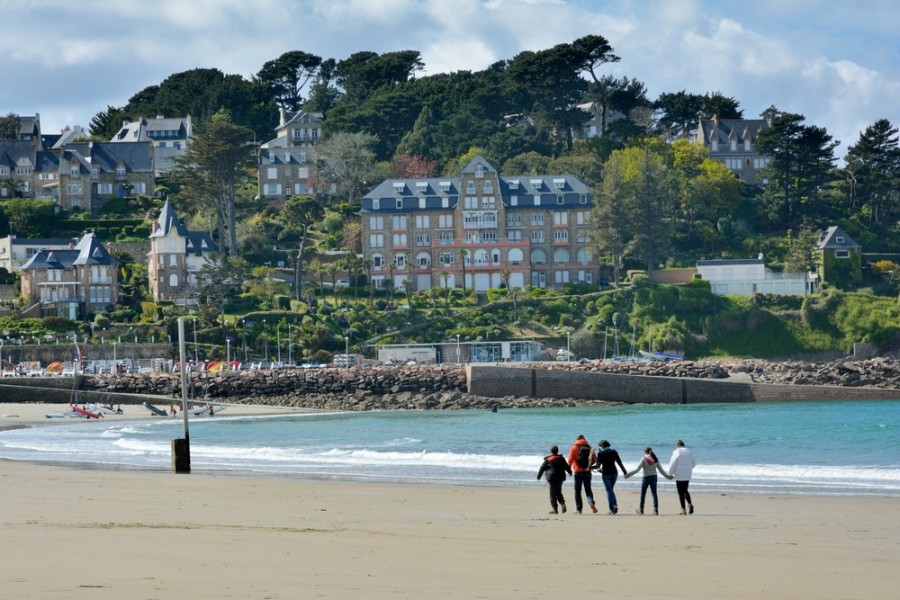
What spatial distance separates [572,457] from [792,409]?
31.0m

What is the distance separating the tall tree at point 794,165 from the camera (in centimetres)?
8438

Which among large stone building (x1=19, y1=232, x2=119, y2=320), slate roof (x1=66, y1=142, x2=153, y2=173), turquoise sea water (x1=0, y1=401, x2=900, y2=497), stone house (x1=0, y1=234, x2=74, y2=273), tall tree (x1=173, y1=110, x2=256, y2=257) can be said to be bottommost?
turquoise sea water (x1=0, y1=401, x2=900, y2=497)

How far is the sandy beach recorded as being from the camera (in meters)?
11.6

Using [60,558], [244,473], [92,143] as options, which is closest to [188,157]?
[92,143]

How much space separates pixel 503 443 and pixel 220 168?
50.5 metres

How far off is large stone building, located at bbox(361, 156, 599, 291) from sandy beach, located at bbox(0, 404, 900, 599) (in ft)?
193

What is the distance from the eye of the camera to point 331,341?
68.9m

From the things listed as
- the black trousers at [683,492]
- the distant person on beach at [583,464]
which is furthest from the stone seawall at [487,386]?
the black trousers at [683,492]

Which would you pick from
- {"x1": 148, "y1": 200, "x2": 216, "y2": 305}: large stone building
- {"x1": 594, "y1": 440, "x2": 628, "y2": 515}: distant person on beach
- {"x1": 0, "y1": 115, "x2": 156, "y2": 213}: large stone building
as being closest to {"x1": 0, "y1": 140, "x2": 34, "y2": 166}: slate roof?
{"x1": 0, "y1": 115, "x2": 156, "y2": 213}: large stone building

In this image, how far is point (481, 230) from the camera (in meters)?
81.2

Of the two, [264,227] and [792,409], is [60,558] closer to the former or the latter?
[792,409]

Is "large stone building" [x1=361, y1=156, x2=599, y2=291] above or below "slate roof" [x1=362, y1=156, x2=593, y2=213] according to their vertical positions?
below

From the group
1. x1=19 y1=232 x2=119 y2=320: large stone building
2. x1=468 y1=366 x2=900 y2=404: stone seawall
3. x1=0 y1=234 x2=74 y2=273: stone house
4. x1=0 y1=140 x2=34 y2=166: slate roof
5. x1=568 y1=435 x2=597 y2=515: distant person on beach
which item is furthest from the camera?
x1=0 y1=140 x2=34 y2=166: slate roof

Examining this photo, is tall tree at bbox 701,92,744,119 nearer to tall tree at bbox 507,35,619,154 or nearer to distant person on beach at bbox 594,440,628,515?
tall tree at bbox 507,35,619,154
